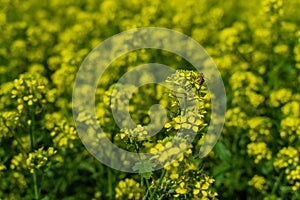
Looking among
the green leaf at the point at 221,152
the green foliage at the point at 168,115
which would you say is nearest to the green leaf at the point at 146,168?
the green foliage at the point at 168,115

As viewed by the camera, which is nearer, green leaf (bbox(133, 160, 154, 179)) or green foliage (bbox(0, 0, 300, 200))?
green leaf (bbox(133, 160, 154, 179))

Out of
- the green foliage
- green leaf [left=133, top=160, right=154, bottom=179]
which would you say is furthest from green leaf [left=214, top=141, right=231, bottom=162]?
green leaf [left=133, top=160, right=154, bottom=179]

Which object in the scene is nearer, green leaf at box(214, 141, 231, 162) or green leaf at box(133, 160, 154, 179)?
green leaf at box(133, 160, 154, 179)

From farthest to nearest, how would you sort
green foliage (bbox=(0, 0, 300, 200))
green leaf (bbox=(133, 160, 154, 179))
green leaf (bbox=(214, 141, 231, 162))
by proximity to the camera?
green leaf (bbox=(214, 141, 231, 162)) → green foliage (bbox=(0, 0, 300, 200)) → green leaf (bbox=(133, 160, 154, 179))

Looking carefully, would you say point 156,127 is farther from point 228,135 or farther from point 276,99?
point 276,99

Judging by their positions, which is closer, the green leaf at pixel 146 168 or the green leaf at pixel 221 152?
the green leaf at pixel 146 168

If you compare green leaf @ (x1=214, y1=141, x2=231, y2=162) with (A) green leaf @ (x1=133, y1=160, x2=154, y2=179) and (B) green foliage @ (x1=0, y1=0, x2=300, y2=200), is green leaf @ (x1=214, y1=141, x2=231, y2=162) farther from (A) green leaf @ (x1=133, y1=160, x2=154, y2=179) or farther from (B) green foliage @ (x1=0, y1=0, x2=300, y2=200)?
(A) green leaf @ (x1=133, y1=160, x2=154, y2=179)

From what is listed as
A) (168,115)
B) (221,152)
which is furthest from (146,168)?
(168,115)

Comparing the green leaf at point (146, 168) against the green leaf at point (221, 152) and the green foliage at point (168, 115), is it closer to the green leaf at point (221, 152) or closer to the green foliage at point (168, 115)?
the green foliage at point (168, 115)

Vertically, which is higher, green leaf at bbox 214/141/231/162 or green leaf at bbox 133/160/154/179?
green leaf at bbox 214/141/231/162

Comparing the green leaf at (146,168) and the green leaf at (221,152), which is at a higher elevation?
the green leaf at (221,152)

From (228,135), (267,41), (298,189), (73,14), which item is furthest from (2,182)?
(73,14)

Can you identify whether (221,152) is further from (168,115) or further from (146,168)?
(146,168)

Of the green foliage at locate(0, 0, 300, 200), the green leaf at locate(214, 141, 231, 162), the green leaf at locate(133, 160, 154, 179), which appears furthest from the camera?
the green leaf at locate(214, 141, 231, 162)
